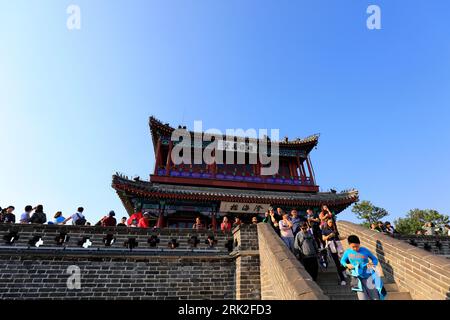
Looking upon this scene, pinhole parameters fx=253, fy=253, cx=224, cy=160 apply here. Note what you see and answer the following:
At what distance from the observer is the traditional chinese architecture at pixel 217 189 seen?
1259 centimetres

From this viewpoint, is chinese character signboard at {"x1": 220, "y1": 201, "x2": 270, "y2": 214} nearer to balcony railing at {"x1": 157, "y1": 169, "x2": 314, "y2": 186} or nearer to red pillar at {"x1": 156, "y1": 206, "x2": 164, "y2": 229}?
balcony railing at {"x1": 157, "y1": 169, "x2": 314, "y2": 186}

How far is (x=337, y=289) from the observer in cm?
485

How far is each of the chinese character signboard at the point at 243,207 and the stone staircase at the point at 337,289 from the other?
25.9 feet

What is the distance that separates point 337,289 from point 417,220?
3046 centimetres

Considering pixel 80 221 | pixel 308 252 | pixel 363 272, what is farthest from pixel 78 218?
pixel 363 272

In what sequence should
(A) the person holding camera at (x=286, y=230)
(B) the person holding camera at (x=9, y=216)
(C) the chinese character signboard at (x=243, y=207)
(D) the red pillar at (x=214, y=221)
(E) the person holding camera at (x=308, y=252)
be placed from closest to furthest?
1. (E) the person holding camera at (x=308, y=252)
2. (A) the person holding camera at (x=286, y=230)
3. (B) the person holding camera at (x=9, y=216)
4. (D) the red pillar at (x=214, y=221)
5. (C) the chinese character signboard at (x=243, y=207)

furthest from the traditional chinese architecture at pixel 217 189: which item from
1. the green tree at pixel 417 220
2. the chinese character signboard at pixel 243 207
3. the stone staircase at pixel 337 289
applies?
the green tree at pixel 417 220

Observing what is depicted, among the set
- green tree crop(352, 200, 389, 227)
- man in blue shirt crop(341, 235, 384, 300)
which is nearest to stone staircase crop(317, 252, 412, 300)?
man in blue shirt crop(341, 235, 384, 300)

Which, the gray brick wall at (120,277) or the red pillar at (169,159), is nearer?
the gray brick wall at (120,277)

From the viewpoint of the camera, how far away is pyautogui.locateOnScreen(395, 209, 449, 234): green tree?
2682 cm

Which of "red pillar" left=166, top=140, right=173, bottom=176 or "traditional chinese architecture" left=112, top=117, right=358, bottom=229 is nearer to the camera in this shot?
"traditional chinese architecture" left=112, top=117, right=358, bottom=229

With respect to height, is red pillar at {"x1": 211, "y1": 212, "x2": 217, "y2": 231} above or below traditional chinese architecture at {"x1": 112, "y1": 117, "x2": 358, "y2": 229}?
below

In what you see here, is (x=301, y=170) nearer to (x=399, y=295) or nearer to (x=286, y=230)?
(x=286, y=230)

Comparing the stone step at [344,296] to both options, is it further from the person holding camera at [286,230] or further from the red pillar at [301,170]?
the red pillar at [301,170]
